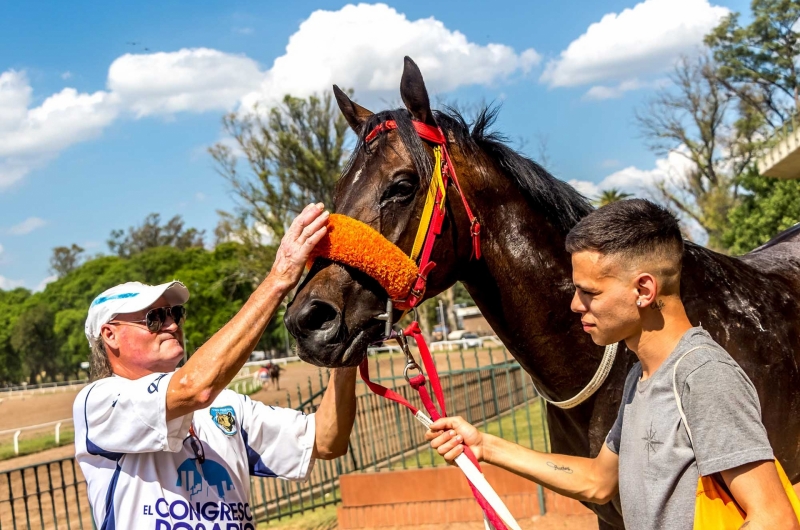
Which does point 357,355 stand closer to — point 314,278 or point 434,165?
point 314,278

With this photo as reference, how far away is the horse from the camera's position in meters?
2.68

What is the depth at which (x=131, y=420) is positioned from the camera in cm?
222

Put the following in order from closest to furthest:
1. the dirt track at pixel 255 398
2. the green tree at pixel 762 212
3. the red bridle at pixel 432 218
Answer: the red bridle at pixel 432 218 → the green tree at pixel 762 212 → the dirt track at pixel 255 398

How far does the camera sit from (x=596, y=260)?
1763mm

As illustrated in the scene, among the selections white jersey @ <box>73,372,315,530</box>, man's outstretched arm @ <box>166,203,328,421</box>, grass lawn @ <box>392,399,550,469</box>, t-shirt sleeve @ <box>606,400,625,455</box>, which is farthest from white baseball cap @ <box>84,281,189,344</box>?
grass lawn @ <box>392,399,550,469</box>

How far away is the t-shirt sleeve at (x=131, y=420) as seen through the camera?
2.21 meters

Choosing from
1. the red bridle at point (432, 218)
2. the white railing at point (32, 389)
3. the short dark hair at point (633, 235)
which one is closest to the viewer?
the short dark hair at point (633, 235)

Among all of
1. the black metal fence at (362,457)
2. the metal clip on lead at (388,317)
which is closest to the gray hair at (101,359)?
the metal clip on lead at (388,317)

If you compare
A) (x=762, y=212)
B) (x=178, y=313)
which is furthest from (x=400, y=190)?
(x=762, y=212)

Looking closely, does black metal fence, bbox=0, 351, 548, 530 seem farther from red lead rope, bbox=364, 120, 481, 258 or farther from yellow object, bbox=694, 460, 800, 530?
yellow object, bbox=694, 460, 800, 530

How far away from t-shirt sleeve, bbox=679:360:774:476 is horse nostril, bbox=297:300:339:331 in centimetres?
123

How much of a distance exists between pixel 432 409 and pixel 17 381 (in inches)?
1989

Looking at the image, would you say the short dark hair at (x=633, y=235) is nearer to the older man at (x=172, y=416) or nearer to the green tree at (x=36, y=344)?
the older man at (x=172, y=416)

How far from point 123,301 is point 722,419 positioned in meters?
2.04
